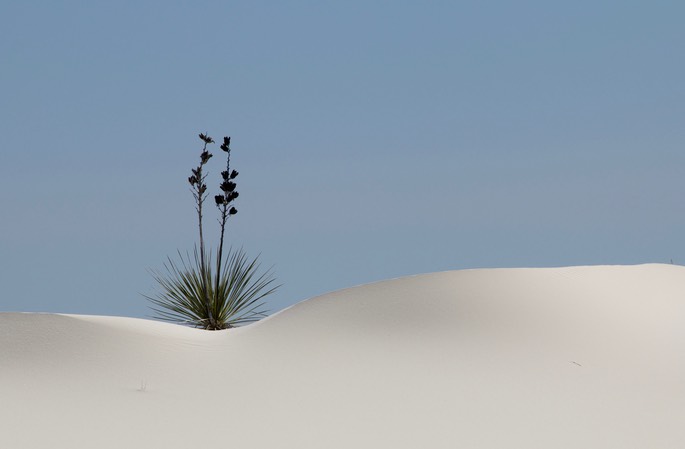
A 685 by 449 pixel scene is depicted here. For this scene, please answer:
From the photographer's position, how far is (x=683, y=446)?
5820mm

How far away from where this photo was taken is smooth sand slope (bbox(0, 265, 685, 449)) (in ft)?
18.9

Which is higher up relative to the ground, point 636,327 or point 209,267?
point 209,267

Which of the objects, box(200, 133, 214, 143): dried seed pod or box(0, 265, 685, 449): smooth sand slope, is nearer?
box(0, 265, 685, 449): smooth sand slope

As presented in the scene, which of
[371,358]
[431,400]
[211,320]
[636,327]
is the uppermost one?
[211,320]

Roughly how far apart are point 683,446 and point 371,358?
7.23ft

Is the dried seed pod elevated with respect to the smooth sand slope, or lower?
elevated

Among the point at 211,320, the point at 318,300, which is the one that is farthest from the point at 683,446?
the point at 211,320

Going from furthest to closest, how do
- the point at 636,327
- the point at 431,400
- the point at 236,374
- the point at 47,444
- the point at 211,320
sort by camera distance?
the point at 211,320, the point at 636,327, the point at 236,374, the point at 431,400, the point at 47,444

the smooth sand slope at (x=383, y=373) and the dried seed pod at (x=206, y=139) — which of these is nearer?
the smooth sand slope at (x=383, y=373)

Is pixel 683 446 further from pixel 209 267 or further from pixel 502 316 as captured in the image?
pixel 209 267

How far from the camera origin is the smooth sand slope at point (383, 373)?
5.75 m

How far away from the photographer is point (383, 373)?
6.81m

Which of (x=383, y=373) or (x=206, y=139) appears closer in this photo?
(x=383, y=373)

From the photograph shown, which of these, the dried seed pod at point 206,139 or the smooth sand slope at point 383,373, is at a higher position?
the dried seed pod at point 206,139
